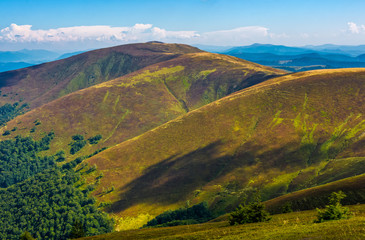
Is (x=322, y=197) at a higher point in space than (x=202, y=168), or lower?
higher

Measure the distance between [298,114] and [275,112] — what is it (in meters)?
14.8

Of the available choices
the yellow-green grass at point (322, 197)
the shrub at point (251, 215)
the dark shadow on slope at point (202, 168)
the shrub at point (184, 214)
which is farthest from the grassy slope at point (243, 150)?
the shrub at point (251, 215)

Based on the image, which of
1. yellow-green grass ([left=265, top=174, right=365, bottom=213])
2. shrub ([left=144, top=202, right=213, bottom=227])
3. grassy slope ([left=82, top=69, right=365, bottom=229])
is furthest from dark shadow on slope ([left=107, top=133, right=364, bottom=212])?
yellow-green grass ([left=265, top=174, right=365, bottom=213])

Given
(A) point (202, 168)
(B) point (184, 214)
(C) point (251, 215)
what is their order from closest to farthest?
1. (C) point (251, 215)
2. (B) point (184, 214)
3. (A) point (202, 168)

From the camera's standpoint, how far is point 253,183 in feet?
435

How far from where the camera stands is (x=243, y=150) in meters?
156

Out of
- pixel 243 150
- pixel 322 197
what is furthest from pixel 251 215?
pixel 243 150

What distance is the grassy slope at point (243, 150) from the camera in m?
135

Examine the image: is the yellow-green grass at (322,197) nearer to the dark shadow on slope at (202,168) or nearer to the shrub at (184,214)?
the shrub at (184,214)

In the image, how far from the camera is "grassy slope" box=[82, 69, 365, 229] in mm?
134625

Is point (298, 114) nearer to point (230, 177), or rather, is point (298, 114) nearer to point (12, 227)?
point (230, 177)

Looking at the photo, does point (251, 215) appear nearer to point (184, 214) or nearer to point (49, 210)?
point (184, 214)

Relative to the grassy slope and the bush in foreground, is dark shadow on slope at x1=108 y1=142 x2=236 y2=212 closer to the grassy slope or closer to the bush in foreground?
the grassy slope

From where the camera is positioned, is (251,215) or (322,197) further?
(322,197)
